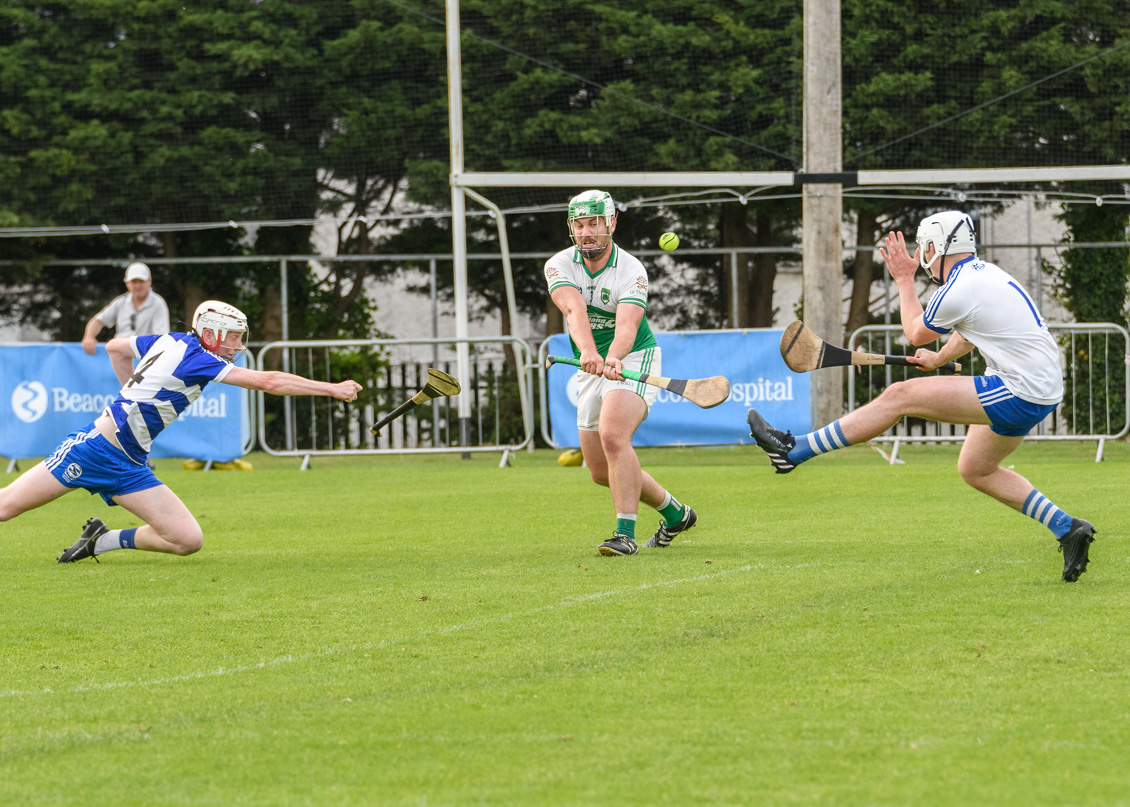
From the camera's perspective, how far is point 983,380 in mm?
6312

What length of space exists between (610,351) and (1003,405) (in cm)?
223

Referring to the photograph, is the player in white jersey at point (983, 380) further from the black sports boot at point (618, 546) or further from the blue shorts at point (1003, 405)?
the black sports boot at point (618, 546)

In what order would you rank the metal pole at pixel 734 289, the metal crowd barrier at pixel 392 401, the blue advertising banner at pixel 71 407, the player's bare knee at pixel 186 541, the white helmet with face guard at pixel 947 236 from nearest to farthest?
1. the white helmet with face guard at pixel 947 236
2. the player's bare knee at pixel 186 541
3. the blue advertising banner at pixel 71 407
4. the metal crowd barrier at pixel 392 401
5. the metal pole at pixel 734 289

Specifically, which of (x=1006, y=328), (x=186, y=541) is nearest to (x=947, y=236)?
(x=1006, y=328)

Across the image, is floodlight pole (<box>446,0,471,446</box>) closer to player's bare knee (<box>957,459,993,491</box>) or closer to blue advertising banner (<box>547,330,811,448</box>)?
blue advertising banner (<box>547,330,811,448</box>)

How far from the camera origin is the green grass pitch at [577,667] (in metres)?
3.47

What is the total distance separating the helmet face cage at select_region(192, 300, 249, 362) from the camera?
764cm

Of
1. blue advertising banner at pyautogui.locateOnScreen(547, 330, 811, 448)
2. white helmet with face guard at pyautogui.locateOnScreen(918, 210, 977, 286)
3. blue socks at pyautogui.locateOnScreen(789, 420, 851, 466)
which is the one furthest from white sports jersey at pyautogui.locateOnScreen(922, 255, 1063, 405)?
blue advertising banner at pyautogui.locateOnScreen(547, 330, 811, 448)

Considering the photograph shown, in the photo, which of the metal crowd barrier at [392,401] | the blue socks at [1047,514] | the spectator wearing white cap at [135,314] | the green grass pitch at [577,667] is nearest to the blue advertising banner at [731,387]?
the metal crowd barrier at [392,401]

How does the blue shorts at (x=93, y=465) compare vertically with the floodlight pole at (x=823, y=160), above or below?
below

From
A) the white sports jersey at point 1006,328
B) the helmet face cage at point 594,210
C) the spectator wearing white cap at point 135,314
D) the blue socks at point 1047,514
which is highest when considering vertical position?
the helmet face cage at point 594,210

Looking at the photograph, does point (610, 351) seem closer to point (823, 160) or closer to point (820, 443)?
point (820, 443)

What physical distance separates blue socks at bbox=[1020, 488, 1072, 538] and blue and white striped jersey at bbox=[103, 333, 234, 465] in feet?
13.8

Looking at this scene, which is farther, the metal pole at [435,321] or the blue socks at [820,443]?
the metal pole at [435,321]
